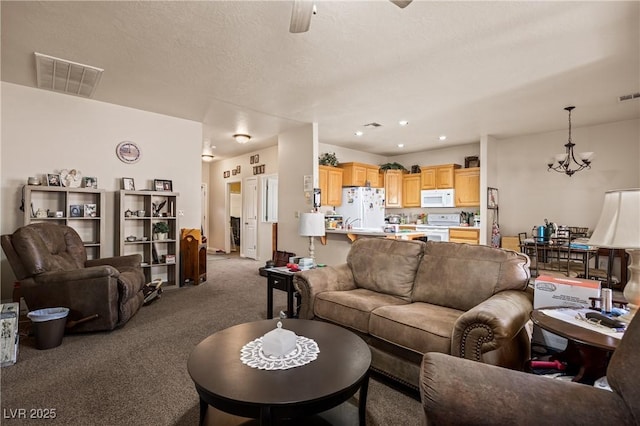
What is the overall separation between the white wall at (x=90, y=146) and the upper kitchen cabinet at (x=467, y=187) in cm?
518

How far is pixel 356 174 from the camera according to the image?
6551 mm

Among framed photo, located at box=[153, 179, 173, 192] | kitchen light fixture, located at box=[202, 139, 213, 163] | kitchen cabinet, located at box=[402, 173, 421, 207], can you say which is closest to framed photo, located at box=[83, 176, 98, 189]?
framed photo, located at box=[153, 179, 173, 192]

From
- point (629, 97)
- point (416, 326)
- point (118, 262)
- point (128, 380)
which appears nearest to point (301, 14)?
point (416, 326)

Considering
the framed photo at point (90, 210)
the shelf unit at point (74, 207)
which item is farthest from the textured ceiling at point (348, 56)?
the framed photo at point (90, 210)

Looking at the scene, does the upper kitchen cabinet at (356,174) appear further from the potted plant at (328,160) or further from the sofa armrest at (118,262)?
the sofa armrest at (118,262)

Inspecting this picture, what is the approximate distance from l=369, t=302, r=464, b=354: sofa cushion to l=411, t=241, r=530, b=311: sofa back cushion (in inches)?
4.9

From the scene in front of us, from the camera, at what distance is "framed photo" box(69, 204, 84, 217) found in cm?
395

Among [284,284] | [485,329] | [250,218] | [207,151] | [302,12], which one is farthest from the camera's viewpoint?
[250,218]

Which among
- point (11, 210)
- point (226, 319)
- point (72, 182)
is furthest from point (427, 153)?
point (11, 210)

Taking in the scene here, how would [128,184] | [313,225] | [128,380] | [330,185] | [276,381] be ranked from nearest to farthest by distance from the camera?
[276,381], [128,380], [313,225], [128,184], [330,185]

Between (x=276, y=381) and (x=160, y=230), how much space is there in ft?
13.0

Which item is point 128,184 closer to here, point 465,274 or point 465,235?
point 465,274

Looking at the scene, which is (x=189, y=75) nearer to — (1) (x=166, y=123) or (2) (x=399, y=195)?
(1) (x=166, y=123)

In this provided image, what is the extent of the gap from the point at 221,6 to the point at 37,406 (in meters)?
2.85
